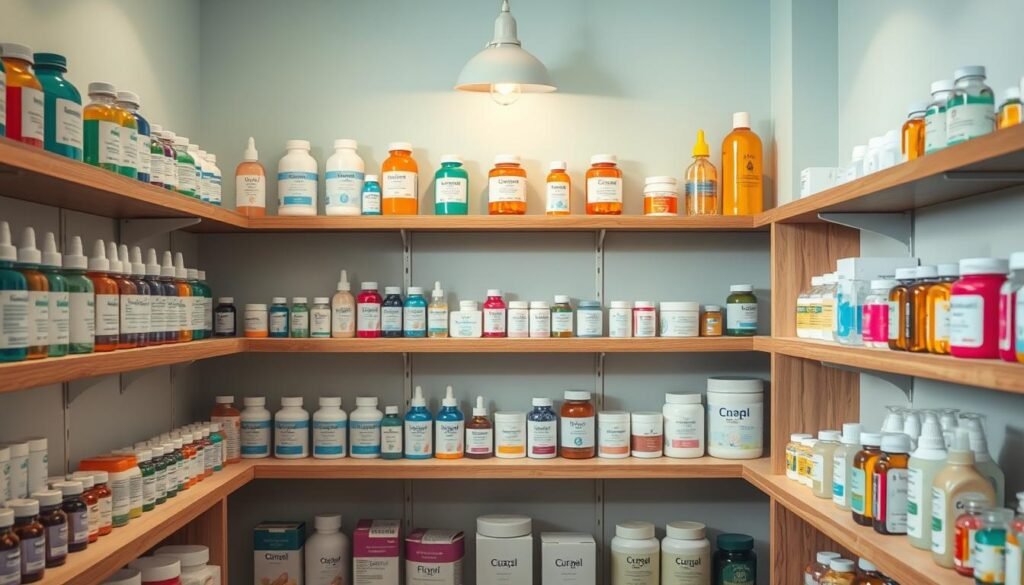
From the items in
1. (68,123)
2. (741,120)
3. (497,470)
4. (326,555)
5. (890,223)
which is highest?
(741,120)

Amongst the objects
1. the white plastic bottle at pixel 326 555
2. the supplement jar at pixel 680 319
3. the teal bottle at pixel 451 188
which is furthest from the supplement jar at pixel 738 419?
the white plastic bottle at pixel 326 555

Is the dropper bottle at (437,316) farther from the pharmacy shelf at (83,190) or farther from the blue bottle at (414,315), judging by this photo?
the pharmacy shelf at (83,190)

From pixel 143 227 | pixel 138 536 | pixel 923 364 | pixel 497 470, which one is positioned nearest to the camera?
pixel 923 364

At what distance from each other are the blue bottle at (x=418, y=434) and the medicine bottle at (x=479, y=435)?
13 cm

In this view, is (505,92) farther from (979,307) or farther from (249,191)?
(979,307)

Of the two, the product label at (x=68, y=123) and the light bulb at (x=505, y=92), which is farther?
the light bulb at (x=505, y=92)

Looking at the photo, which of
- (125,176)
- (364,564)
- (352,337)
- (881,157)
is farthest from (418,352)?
(881,157)

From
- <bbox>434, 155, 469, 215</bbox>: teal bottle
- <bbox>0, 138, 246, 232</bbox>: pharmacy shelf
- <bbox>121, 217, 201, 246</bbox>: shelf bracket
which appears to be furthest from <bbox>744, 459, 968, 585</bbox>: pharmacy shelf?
<bbox>121, 217, 201, 246</bbox>: shelf bracket

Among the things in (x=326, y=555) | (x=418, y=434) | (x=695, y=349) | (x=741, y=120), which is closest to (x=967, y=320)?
(x=695, y=349)

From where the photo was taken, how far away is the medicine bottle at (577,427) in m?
2.85

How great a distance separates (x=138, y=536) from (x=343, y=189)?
1345 mm

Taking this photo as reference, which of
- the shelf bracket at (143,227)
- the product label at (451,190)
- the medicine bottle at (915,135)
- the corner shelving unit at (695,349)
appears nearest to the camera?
the corner shelving unit at (695,349)

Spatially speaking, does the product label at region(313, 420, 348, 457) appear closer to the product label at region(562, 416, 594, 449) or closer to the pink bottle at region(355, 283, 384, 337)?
the pink bottle at region(355, 283, 384, 337)

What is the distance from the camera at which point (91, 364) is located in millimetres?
1698
